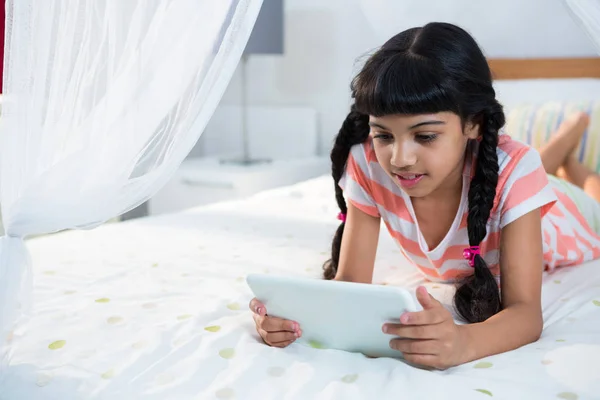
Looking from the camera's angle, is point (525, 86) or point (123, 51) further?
point (525, 86)

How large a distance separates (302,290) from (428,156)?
0.31m

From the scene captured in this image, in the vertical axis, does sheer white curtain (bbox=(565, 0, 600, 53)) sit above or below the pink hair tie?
above

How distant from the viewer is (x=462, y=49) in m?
1.15

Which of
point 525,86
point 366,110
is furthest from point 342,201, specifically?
point 525,86

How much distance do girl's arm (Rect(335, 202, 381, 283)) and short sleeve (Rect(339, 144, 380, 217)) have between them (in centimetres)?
1

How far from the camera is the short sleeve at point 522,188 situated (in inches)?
47.3

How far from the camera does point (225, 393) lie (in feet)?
3.03

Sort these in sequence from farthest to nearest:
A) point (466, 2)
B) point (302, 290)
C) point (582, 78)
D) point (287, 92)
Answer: point (287, 92) < point (466, 2) < point (582, 78) < point (302, 290)

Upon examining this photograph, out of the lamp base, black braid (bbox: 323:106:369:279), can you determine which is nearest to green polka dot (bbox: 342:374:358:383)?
black braid (bbox: 323:106:369:279)

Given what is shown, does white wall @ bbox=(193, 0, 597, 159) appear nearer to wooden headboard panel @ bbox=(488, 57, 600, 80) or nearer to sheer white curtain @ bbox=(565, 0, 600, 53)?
wooden headboard panel @ bbox=(488, 57, 600, 80)

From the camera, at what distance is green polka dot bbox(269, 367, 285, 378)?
983 millimetres

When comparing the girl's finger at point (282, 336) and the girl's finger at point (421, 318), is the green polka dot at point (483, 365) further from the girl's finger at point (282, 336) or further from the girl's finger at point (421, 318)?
the girl's finger at point (282, 336)

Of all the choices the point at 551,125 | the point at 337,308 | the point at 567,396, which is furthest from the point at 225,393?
the point at 551,125

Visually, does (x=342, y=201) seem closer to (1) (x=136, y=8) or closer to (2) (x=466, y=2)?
(1) (x=136, y=8)
